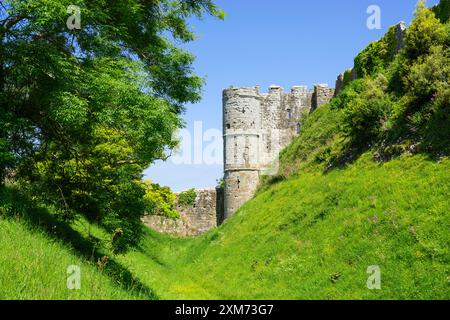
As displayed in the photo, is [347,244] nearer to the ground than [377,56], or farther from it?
nearer to the ground

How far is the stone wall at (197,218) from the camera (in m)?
39.3

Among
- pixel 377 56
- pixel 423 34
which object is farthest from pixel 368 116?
pixel 377 56

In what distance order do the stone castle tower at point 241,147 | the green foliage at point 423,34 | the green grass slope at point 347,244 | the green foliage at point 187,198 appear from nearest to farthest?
the green grass slope at point 347,244 < the green foliage at point 423,34 < the stone castle tower at point 241,147 < the green foliage at point 187,198

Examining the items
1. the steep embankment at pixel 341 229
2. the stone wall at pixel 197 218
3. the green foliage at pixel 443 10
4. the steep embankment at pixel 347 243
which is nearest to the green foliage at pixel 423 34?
the steep embankment at pixel 341 229

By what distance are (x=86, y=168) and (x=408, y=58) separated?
579 inches

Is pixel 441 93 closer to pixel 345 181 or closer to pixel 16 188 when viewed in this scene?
pixel 345 181

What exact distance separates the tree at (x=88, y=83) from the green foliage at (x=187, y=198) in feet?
84.3

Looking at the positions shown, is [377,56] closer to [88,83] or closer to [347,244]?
[347,244]

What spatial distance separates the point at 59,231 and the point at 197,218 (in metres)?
28.1

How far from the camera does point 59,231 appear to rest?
11859 mm

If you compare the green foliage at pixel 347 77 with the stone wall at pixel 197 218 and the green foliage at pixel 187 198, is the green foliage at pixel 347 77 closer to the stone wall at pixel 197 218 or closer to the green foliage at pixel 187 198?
the stone wall at pixel 197 218

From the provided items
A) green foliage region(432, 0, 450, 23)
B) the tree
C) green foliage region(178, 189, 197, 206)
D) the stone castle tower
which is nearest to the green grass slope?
the tree

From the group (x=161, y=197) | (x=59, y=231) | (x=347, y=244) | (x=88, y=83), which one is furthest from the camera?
(x=161, y=197)
